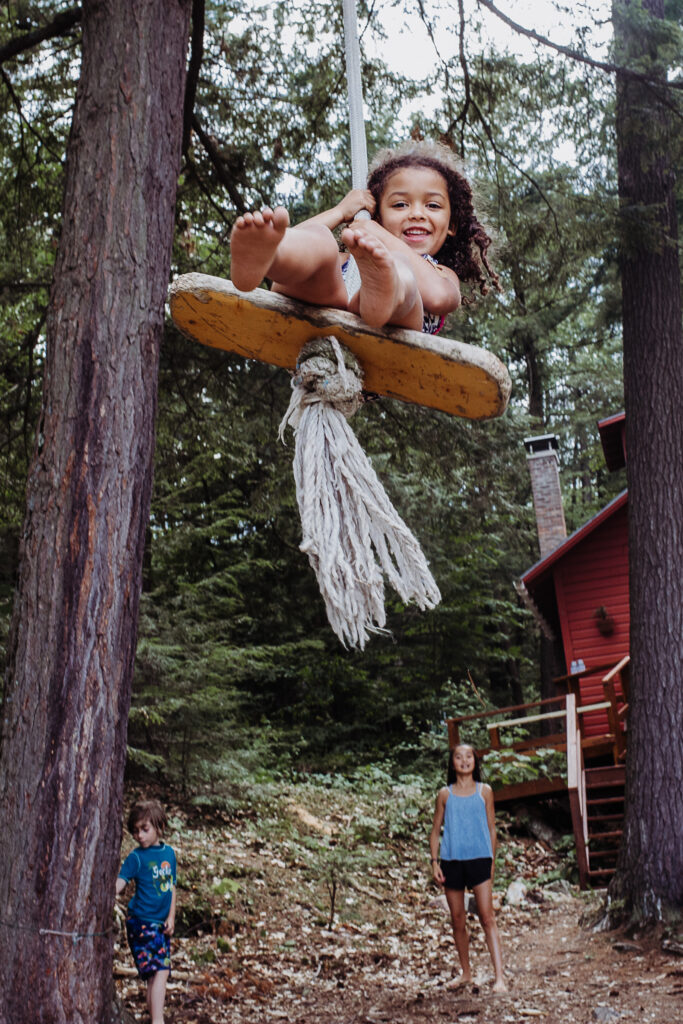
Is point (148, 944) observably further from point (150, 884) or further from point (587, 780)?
point (587, 780)

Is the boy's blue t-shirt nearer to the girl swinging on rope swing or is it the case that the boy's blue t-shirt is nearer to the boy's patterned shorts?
the boy's patterned shorts

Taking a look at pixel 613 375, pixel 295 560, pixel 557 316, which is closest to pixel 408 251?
pixel 295 560

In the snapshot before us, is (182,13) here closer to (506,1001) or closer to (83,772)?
(83,772)

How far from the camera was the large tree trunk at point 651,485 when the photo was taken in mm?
5520

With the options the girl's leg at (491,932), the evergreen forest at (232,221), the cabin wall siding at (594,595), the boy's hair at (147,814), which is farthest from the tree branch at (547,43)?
the cabin wall siding at (594,595)

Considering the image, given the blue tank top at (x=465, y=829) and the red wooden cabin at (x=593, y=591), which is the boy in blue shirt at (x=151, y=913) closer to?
the blue tank top at (x=465, y=829)

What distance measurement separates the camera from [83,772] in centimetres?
246

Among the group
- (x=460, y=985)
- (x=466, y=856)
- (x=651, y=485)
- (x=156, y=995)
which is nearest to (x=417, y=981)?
(x=460, y=985)

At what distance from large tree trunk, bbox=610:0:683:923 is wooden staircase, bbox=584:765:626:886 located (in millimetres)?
1987

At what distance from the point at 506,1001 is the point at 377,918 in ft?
7.03

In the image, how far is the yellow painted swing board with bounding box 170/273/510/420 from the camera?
7.82 feet

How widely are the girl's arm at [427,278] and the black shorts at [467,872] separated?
10.3 ft

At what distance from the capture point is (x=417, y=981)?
5.03m

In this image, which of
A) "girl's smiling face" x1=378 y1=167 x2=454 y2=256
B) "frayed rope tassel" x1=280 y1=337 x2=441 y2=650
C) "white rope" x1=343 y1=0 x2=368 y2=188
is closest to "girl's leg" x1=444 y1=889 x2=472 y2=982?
"frayed rope tassel" x1=280 y1=337 x2=441 y2=650
